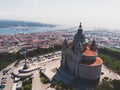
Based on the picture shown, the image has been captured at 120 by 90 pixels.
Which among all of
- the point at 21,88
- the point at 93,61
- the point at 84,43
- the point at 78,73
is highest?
the point at 84,43

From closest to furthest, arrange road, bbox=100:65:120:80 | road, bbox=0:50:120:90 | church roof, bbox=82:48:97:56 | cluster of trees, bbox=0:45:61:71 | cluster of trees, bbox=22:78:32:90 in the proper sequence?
cluster of trees, bbox=22:78:32:90, road, bbox=0:50:120:90, church roof, bbox=82:48:97:56, road, bbox=100:65:120:80, cluster of trees, bbox=0:45:61:71

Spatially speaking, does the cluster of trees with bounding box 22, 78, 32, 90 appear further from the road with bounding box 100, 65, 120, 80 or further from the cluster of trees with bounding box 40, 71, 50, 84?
the road with bounding box 100, 65, 120, 80

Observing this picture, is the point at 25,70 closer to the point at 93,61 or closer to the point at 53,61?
the point at 53,61

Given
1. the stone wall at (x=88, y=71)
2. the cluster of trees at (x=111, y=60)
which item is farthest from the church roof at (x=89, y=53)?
the cluster of trees at (x=111, y=60)

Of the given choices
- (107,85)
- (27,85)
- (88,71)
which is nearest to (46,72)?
(27,85)

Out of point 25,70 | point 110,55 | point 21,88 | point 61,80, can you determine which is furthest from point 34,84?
point 110,55

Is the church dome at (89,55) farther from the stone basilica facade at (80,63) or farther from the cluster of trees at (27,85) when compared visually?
the cluster of trees at (27,85)

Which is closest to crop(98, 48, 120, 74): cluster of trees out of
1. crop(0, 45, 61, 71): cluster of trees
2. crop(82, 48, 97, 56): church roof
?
crop(82, 48, 97, 56): church roof

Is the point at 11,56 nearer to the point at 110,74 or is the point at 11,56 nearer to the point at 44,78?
the point at 44,78
